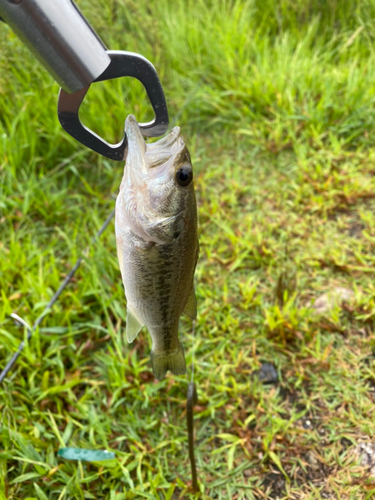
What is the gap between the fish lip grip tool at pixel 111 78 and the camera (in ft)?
3.58

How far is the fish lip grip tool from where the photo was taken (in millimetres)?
1090

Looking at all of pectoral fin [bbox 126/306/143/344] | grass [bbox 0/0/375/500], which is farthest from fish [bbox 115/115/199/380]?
grass [bbox 0/0/375/500]

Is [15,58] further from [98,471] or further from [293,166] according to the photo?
[98,471]

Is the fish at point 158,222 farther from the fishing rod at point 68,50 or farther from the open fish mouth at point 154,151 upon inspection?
the fishing rod at point 68,50

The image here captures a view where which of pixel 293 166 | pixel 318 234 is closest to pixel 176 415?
pixel 318 234

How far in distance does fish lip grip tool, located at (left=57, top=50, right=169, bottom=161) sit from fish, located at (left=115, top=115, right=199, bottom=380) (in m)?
0.06

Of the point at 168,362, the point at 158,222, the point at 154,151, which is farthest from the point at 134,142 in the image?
the point at 168,362

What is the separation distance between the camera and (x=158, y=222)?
1.32 metres

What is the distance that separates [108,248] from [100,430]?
1.34m

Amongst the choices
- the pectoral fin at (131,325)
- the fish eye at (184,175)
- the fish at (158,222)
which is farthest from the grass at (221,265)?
the fish eye at (184,175)

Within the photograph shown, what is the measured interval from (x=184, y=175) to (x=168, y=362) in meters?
0.79

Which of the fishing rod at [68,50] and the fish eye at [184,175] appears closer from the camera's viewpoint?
the fishing rod at [68,50]

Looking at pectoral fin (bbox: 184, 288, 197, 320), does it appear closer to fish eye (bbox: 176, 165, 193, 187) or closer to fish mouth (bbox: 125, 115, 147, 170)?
fish eye (bbox: 176, 165, 193, 187)

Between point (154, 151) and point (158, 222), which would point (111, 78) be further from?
point (158, 222)
